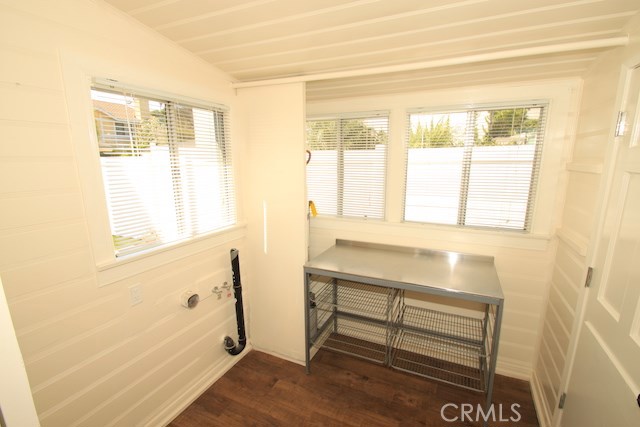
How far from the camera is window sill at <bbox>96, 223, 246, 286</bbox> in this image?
58.3 inches

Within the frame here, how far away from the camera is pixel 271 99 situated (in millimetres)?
2176

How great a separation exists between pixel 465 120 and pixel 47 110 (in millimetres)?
2476

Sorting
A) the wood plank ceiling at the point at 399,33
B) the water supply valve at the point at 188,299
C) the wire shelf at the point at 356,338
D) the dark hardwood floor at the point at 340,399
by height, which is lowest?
the dark hardwood floor at the point at 340,399

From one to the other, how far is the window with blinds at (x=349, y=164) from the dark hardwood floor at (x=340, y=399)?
53.9 inches

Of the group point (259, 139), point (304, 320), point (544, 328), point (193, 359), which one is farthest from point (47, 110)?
point (544, 328)

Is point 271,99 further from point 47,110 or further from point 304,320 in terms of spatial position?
point 304,320

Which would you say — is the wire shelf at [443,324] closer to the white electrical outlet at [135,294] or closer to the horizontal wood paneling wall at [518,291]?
the horizontal wood paneling wall at [518,291]

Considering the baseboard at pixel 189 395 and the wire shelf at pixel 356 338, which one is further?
the wire shelf at pixel 356 338

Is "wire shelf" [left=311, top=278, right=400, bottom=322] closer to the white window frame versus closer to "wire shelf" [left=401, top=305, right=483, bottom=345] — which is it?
"wire shelf" [left=401, top=305, right=483, bottom=345]

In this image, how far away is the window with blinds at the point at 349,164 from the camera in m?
2.53

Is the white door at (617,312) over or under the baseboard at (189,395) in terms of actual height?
over

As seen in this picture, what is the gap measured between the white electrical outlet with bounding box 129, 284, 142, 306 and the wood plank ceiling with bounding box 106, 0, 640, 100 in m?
1.44

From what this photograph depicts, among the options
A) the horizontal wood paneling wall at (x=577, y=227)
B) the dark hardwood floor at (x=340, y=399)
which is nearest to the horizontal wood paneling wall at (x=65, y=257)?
the dark hardwood floor at (x=340, y=399)

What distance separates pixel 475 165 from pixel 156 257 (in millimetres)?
2318
